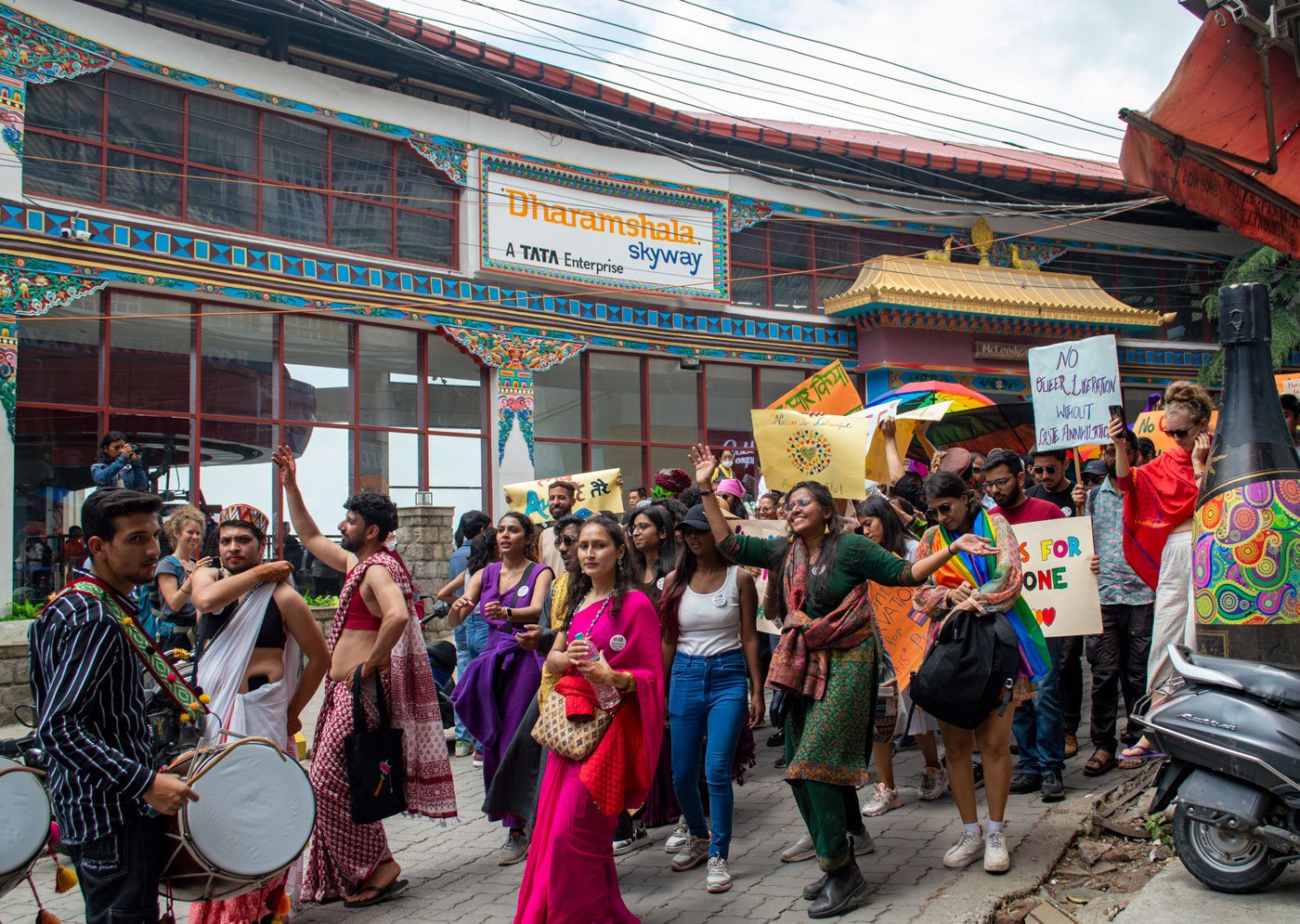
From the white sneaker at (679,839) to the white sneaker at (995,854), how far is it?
4.86 ft

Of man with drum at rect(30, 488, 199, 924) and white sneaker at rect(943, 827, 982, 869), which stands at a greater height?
man with drum at rect(30, 488, 199, 924)

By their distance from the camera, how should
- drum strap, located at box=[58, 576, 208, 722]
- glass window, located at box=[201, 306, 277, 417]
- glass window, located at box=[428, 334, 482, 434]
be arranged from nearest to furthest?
drum strap, located at box=[58, 576, 208, 722] < glass window, located at box=[201, 306, 277, 417] < glass window, located at box=[428, 334, 482, 434]

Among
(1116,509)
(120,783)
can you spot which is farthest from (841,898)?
(1116,509)

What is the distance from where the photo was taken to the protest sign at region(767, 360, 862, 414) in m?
9.87

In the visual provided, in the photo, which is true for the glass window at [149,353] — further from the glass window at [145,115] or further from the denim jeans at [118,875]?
the denim jeans at [118,875]

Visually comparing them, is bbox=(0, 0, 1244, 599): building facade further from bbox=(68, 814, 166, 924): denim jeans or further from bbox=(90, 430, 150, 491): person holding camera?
bbox=(68, 814, 166, 924): denim jeans

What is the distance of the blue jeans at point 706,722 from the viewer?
17.6 ft

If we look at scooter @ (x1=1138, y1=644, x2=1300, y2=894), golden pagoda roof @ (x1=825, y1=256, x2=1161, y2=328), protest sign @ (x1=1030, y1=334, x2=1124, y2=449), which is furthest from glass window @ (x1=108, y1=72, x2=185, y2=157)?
scooter @ (x1=1138, y1=644, x2=1300, y2=894)

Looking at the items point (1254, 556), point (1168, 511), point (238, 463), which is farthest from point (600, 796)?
point (238, 463)

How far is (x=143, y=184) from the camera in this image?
43.4ft

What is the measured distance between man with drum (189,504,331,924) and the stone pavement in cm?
99

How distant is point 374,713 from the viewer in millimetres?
5449

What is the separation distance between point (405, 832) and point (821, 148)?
14208 millimetres

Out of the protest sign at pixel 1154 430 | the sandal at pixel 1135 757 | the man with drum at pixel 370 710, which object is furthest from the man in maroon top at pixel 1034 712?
the man with drum at pixel 370 710
